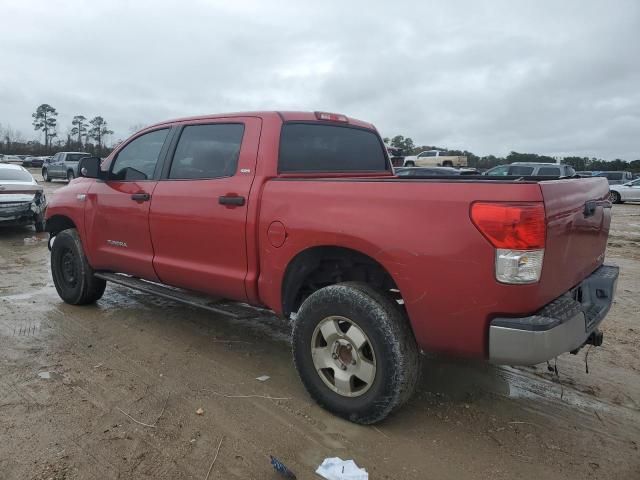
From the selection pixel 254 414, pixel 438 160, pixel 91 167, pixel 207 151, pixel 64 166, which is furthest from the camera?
pixel 438 160

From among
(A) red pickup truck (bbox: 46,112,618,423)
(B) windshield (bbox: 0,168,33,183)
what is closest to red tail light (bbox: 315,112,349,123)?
(A) red pickup truck (bbox: 46,112,618,423)

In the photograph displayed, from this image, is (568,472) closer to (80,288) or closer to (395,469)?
(395,469)

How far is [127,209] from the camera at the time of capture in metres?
4.49

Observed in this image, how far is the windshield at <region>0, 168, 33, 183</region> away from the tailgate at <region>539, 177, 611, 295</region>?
11783mm

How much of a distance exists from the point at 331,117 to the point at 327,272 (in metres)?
1.46

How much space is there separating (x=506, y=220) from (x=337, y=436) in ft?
5.08

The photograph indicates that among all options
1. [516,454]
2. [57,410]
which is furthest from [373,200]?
[57,410]

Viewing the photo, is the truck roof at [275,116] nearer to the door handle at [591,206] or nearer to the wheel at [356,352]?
the wheel at [356,352]

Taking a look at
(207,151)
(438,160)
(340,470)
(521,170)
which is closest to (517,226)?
(340,470)

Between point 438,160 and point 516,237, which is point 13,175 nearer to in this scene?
point 516,237

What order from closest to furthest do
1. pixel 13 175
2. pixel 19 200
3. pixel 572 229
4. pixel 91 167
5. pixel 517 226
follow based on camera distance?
pixel 517 226 < pixel 572 229 < pixel 91 167 < pixel 19 200 < pixel 13 175

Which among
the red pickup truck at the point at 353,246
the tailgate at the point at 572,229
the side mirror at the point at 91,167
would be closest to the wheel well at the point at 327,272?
the red pickup truck at the point at 353,246

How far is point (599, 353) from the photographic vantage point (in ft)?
13.9

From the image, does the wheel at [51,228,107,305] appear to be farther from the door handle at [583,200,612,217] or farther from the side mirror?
the door handle at [583,200,612,217]
